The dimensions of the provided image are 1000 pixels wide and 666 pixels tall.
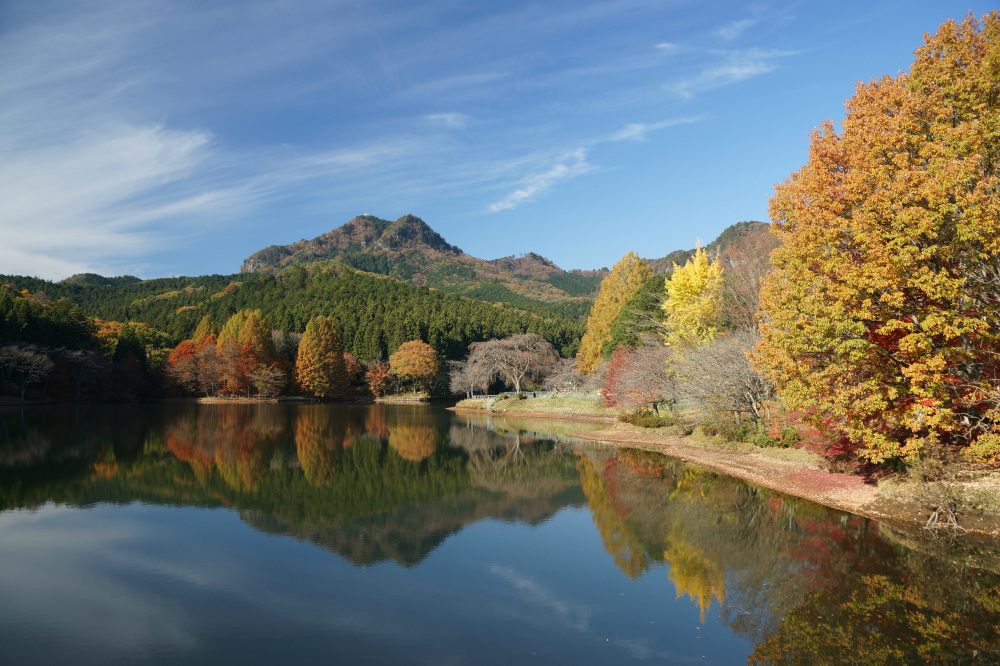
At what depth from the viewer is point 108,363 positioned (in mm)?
70938

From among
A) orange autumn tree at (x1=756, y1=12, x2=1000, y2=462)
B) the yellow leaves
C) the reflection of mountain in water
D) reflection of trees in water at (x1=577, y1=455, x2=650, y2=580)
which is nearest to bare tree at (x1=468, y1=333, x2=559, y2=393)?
the reflection of mountain in water

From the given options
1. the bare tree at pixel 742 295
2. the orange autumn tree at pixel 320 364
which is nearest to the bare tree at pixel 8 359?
the orange autumn tree at pixel 320 364

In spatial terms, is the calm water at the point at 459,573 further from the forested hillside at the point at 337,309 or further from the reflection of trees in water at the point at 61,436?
the forested hillside at the point at 337,309

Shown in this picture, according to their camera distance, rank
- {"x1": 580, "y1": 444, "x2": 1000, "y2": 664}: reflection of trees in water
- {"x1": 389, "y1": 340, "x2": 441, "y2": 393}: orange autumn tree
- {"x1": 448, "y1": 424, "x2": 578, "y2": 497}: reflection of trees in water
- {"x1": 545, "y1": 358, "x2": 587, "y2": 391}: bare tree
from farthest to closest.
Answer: {"x1": 389, "y1": 340, "x2": 441, "y2": 393}: orange autumn tree, {"x1": 545, "y1": 358, "x2": 587, "y2": 391}: bare tree, {"x1": 448, "y1": 424, "x2": 578, "y2": 497}: reflection of trees in water, {"x1": 580, "y1": 444, "x2": 1000, "y2": 664}: reflection of trees in water

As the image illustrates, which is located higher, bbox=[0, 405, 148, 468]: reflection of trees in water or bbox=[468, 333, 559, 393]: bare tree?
bbox=[468, 333, 559, 393]: bare tree

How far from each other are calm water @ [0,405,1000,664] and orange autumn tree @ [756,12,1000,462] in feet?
11.9

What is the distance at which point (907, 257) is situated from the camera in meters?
12.4

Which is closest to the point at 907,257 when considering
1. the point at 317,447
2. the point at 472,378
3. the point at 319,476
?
the point at 319,476

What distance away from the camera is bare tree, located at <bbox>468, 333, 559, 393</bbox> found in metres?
64.3

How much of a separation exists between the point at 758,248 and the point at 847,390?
1569 inches

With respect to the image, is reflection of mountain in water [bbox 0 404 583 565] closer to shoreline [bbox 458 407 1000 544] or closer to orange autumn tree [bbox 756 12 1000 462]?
shoreline [bbox 458 407 1000 544]

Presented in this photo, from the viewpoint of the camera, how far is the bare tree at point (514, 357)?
64312 millimetres

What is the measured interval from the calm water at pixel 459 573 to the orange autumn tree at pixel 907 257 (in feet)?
11.9

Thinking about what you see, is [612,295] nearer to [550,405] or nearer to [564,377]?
[550,405]
